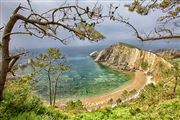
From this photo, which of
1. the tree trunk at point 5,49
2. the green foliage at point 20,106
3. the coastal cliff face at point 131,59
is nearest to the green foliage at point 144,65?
the coastal cliff face at point 131,59

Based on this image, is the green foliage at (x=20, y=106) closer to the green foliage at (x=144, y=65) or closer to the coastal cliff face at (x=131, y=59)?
the coastal cliff face at (x=131, y=59)

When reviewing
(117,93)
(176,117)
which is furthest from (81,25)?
(117,93)

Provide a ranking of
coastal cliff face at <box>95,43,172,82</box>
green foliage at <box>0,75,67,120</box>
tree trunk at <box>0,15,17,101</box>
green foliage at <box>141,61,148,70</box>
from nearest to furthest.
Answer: green foliage at <box>0,75,67,120</box> → tree trunk at <box>0,15,17,101</box> → coastal cliff face at <box>95,43,172,82</box> → green foliage at <box>141,61,148,70</box>

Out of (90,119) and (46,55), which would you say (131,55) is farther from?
(90,119)

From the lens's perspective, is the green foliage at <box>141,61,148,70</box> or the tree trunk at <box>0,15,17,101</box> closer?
the tree trunk at <box>0,15,17,101</box>

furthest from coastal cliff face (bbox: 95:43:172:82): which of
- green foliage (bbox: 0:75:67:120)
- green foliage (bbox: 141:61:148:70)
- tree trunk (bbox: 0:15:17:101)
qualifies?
tree trunk (bbox: 0:15:17:101)

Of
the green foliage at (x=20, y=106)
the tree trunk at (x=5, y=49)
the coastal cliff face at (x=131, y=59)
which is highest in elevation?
the tree trunk at (x=5, y=49)

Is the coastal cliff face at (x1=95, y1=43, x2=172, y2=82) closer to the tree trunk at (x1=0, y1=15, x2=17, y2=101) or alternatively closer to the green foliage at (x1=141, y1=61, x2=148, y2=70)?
the green foliage at (x1=141, y1=61, x2=148, y2=70)

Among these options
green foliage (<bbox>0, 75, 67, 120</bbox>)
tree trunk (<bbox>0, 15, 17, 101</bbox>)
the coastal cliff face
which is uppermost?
tree trunk (<bbox>0, 15, 17, 101</bbox>)
